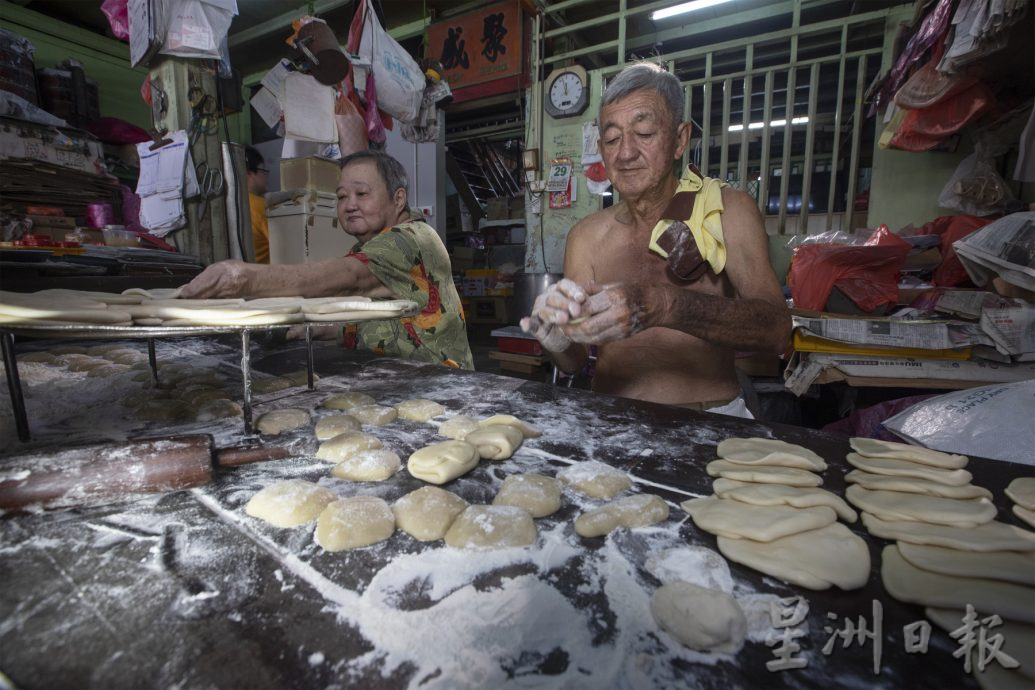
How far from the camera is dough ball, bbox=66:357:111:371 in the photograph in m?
2.22

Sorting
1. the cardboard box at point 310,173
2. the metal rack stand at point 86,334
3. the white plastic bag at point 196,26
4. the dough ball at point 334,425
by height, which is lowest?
the dough ball at point 334,425

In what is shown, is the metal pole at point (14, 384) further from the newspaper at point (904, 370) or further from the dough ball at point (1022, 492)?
the newspaper at point (904, 370)

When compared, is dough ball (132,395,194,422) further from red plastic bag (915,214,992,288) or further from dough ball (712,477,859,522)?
red plastic bag (915,214,992,288)

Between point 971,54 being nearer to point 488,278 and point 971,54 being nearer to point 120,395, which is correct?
point 120,395

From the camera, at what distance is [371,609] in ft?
2.32

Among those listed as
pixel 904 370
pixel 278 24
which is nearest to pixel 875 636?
pixel 904 370

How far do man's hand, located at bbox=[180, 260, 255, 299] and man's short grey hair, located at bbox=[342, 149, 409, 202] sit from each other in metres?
1.09

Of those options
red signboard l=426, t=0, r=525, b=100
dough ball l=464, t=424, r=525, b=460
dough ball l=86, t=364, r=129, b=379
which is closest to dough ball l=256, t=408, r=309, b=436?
dough ball l=464, t=424, r=525, b=460

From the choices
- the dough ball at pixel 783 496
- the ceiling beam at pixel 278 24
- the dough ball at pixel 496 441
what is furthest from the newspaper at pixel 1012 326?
the ceiling beam at pixel 278 24

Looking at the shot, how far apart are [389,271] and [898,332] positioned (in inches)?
114

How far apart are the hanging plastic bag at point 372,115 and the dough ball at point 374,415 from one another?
12.3 feet

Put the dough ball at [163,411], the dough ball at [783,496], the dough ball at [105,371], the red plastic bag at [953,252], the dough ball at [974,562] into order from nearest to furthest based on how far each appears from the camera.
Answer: the dough ball at [974,562], the dough ball at [783,496], the dough ball at [163,411], the dough ball at [105,371], the red plastic bag at [953,252]

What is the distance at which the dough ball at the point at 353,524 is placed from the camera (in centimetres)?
86

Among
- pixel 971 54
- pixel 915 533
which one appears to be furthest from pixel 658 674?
pixel 971 54
